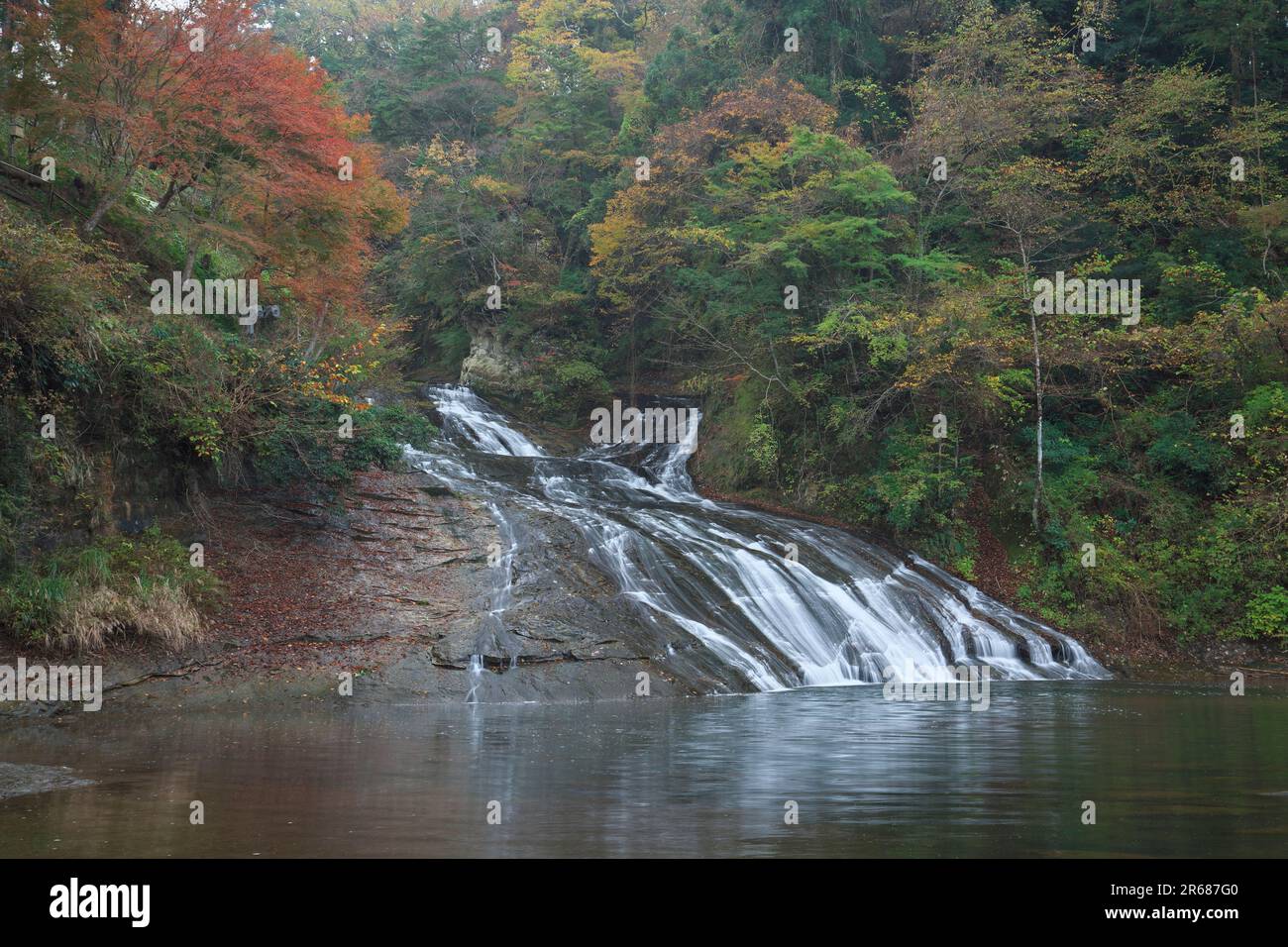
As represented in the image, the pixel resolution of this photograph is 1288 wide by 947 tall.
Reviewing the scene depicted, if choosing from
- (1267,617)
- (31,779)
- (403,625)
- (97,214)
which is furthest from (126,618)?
(1267,617)

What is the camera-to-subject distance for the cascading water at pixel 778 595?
63.7 ft

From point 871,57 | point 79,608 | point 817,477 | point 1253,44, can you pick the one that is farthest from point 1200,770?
point 871,57

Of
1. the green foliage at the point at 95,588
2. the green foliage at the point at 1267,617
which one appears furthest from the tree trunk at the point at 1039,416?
the green foliage at the point at 95,588

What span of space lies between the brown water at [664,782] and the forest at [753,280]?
210 inches

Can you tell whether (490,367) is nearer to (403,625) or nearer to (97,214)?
(97,214)

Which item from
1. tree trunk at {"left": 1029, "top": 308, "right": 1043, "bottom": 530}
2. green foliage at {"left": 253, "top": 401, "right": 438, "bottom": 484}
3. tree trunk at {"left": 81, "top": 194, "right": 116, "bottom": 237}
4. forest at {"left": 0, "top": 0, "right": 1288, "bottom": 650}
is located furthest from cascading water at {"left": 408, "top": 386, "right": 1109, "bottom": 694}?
tree trunk at {"left": 81, "top": 194, "right": 116, "bottom": 237}

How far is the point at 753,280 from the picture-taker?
30062 mm

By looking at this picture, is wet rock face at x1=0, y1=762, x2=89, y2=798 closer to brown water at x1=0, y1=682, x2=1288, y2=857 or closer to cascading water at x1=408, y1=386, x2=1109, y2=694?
brown water at x1=0, y1=682, x2=1288, y2=857

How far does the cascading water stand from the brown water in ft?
11.3

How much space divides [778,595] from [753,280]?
12.0 meters

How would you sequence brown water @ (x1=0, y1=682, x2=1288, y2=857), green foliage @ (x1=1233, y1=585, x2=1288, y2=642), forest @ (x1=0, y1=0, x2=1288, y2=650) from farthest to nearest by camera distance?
1. green foliage @ (x1=1233, y1=585, x2=1288, y2=642)
2. forest @ (x1=0, y1=0, x2=1288, y2=650)
3. brown water @ (x1=0, y1=682, x2=1288, y2=857)

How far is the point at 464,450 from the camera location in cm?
2973

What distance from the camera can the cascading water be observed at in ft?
63.7
